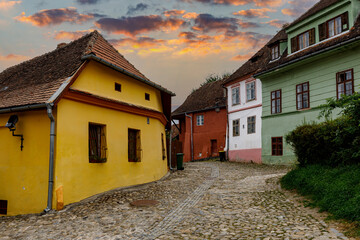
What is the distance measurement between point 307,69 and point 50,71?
534 inches

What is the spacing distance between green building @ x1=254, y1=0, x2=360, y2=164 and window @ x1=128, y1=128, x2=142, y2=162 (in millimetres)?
8219

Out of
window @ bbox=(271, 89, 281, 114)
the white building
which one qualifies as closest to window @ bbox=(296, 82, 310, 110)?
window @ bbox=(271, 89, 281, 114)

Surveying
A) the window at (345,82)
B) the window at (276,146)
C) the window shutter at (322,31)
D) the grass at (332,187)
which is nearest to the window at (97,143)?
the grass at (332,187)

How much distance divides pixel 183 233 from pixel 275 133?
15.9 m

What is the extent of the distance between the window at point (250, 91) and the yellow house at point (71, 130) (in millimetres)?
11931

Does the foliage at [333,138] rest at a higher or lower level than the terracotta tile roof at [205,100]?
A: lower

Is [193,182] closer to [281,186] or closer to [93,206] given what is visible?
[281,186]

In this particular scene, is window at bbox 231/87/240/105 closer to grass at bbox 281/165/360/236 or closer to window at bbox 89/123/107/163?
grass at bbox 281/165/360/236

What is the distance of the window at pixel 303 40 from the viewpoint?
18.8 metres

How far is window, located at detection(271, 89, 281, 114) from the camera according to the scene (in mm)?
21281

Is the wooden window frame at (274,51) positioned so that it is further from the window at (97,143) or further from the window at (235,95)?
the window at (97,143)

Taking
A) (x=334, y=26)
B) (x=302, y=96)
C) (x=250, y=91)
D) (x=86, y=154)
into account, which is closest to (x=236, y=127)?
(x=250, y=91)

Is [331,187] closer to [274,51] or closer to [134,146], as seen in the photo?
[134,146]

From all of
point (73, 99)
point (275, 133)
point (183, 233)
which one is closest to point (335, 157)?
point (183, 233)
